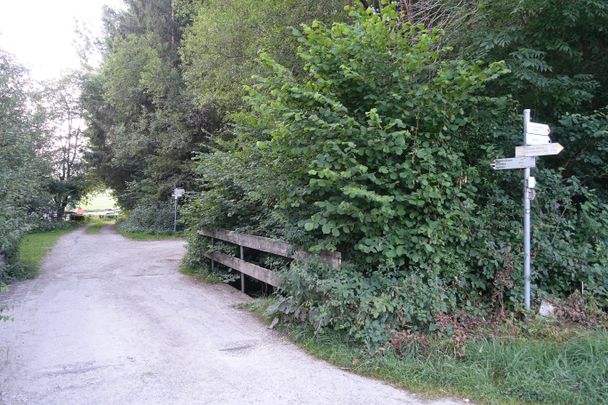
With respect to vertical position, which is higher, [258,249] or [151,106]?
[151,106]

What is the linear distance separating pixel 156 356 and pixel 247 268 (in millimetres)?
3280

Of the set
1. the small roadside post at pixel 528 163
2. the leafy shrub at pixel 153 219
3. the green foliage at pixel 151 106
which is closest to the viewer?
the small roadside post at pixel 528 163

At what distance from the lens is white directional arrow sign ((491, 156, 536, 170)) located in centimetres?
518

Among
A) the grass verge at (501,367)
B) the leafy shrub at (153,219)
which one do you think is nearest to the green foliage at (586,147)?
the grass verge at (501,367)

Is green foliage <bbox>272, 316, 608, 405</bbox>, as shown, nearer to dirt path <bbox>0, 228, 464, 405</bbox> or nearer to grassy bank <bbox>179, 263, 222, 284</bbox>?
dirt path <bbox>0, 228, 464, 405</bbox>

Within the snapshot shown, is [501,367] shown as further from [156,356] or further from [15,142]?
[15,142]

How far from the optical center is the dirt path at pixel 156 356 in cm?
381

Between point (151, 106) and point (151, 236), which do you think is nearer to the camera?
point (151, 236)

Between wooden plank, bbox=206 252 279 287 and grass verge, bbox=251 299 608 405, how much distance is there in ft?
7.21

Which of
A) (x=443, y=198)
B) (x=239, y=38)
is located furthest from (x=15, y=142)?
(x=443, y=198)

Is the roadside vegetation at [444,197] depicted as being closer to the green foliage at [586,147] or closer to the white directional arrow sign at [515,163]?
the green foliage at [586,147]

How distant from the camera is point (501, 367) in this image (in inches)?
159

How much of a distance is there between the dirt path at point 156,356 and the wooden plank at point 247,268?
1.59 feet

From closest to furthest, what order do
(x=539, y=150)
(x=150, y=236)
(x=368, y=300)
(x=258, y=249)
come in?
(x=368, y=300)
(x=539, y=150)
(x=258, y=249)
(x=150, y=236)
